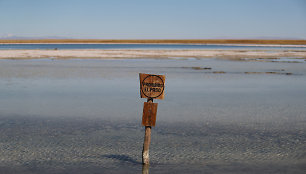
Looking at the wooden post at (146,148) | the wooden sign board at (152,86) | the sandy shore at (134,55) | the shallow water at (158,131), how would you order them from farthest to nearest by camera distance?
the sandy shore at (134,55), the shallow water at (158,131), the wooden post at (146,148), the wooden sign board at (152,86)

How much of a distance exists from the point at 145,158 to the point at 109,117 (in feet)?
11.8

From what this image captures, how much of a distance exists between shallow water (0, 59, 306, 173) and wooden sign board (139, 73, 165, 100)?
1234 millimetres

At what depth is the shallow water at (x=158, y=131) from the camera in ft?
20.9

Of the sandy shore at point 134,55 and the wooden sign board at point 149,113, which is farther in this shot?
the sandy shore at point 134,55

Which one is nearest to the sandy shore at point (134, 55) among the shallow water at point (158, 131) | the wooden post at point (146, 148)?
the shallow water at point (158, 131)

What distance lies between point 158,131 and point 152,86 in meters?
2.55

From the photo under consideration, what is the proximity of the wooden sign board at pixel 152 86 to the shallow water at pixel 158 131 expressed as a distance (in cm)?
123

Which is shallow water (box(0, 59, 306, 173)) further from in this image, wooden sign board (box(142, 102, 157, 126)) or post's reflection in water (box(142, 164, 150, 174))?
wooden sign board (box(142, 102, 157, 126))

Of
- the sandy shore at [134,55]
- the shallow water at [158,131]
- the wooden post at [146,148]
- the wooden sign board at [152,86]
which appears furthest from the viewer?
the sandy shore at [134,55]

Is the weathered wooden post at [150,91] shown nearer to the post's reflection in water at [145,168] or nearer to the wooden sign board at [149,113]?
the wooden sign board at [149,113]

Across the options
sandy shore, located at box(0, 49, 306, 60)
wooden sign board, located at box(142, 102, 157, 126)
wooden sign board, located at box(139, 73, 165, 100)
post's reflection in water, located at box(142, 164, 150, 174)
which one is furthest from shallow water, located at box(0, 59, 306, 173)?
sandy shore, located at box(0, 49, 306, 60)

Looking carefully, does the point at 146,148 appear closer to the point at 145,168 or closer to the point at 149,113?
the point at 145,168

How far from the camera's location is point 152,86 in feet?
19.8

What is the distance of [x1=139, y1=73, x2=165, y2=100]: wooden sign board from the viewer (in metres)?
6.01
